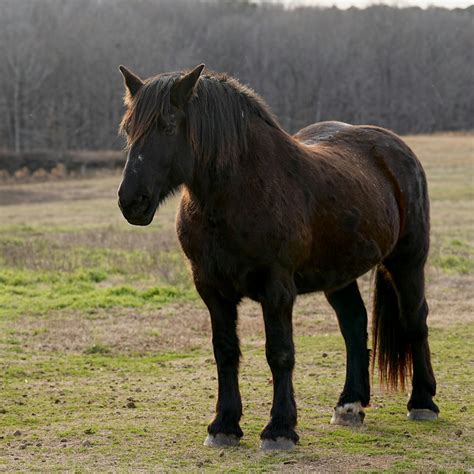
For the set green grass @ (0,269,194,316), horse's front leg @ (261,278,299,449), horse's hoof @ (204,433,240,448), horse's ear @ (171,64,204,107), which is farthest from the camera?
green grass @ (0,269,194,316)

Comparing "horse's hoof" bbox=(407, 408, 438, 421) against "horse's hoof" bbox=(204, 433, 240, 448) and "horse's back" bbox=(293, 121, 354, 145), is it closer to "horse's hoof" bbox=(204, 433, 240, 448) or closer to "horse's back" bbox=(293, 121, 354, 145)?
"horse's hoof" bbox=(204, 433, 240, 448)

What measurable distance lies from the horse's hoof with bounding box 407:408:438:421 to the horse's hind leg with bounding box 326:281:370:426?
1.22 feet

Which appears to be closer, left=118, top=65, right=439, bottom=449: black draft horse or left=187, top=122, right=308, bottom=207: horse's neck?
left=118, top=65, right=439, bottom=449: black draft horse

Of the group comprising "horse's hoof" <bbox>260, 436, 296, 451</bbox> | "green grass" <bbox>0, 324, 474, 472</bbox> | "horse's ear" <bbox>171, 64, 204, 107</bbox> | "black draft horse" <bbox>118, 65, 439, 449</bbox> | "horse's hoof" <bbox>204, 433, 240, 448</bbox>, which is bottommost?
"green grass" <bbox>0, 324, 474, 472</bbox>

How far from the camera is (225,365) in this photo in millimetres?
5820

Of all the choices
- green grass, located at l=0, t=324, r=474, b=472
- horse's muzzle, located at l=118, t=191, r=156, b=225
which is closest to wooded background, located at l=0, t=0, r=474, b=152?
green grass, located at l=0, t=324, r=474, b=472

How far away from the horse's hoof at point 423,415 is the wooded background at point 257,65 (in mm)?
66746

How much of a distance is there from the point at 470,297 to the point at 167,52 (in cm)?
7221

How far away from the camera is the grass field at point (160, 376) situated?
548cm

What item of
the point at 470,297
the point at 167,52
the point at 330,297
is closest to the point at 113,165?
the point at 167,52

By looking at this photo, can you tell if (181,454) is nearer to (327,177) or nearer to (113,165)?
(327,177)

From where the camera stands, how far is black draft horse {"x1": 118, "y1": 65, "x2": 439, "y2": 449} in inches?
204

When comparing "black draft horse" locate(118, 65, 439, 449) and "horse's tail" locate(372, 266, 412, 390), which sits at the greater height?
"black draft horse" locate(118, 65, 439, 449)

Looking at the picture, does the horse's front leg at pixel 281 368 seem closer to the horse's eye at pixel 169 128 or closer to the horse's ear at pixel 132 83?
the horse's eye at pixel 169 128
